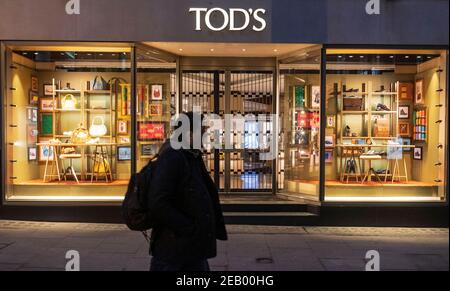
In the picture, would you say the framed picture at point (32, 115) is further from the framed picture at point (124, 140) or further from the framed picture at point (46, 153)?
the framed picture at point (124, 140)

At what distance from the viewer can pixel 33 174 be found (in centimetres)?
1106

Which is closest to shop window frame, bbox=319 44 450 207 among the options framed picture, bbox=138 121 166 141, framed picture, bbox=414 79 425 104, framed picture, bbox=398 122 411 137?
framed picture, bbox=414 79 425 104

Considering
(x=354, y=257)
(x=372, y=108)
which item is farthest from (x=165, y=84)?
(x=354, y=257)

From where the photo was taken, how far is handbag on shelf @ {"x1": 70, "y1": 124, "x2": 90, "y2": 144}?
36.9 feet

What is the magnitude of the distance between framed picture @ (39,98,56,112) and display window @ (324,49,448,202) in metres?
5.40

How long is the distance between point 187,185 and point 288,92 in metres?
7.44

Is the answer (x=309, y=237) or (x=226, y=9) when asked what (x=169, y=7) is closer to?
(x=226, y=9)

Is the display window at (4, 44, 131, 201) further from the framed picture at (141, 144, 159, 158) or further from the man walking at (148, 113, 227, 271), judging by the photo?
the man walking at (148, 113, 227, 271)

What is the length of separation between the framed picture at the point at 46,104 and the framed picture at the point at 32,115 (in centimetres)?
14

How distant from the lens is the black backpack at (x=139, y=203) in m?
4.64

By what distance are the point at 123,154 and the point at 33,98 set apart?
6.93 ft

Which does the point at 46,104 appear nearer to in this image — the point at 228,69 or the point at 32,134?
the point at 32,134

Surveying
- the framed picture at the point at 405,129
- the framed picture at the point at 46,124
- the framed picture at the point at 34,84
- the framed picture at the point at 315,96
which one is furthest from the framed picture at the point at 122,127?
the framed picture at the point at 405,129

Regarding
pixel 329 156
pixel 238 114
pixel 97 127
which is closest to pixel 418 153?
pixel 329 156
